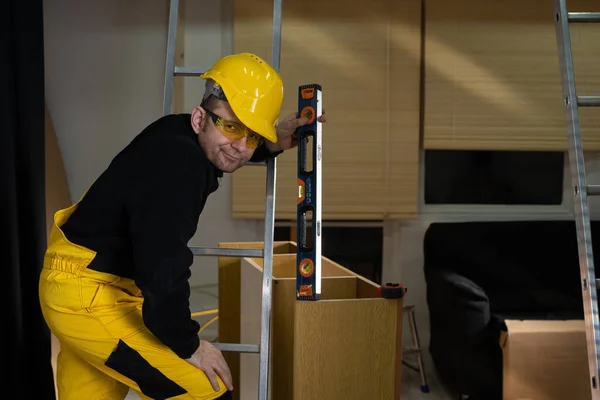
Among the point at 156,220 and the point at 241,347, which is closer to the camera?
the point at 156,220

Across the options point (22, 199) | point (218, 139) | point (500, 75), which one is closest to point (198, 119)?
point (218, 139)

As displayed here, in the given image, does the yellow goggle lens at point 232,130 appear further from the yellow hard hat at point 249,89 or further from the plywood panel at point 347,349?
the plywood panel at point 347,349

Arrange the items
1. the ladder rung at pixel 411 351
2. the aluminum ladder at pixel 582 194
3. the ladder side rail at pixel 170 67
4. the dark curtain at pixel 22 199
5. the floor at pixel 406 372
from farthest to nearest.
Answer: the ladder rung at pixel 411 351
the floor at pixel 406 372
the dark curtain at pixel 22 199
the ladder side rail at pixel 170 67
the aluminum ladder at pixel 582 194

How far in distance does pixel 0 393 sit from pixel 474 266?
8.78 ft

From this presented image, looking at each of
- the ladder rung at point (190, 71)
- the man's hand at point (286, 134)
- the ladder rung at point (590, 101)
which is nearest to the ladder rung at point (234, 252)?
the man's hand at point (286, 134)

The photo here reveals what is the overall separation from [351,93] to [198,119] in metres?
2.46

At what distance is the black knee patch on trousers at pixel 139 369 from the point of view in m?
1.58

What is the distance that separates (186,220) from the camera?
1468 mm

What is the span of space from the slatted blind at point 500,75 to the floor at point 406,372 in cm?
136

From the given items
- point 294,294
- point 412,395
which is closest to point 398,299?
point 294,294

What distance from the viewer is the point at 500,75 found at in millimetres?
4141

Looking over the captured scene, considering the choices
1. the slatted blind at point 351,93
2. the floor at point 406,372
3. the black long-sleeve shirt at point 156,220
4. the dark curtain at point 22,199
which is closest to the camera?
the black long-sleeve shirt at point 156,220

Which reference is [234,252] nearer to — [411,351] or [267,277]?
[267,277]

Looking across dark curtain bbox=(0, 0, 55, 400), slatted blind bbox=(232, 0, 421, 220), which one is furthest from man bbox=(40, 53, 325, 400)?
slatted blind bbox=(232, 0, 421, 220)
